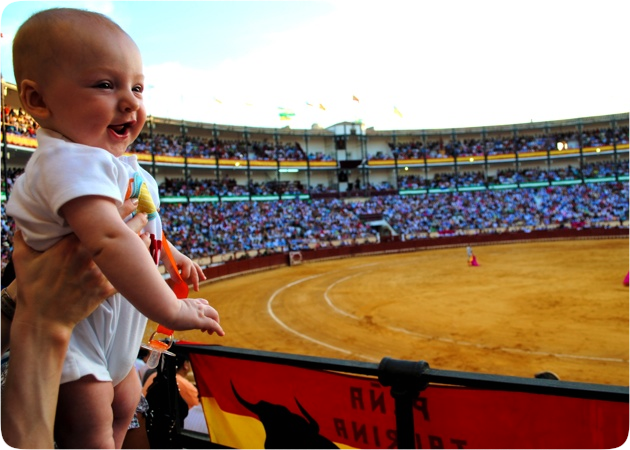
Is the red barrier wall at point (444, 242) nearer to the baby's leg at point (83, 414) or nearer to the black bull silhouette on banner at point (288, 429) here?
the black bull silhouette on banner at point (288, 429)

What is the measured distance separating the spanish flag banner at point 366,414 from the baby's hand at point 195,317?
68cm

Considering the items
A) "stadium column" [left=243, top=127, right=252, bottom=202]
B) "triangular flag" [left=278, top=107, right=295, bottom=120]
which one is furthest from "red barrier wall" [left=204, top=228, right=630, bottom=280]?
"triangular flag" [left=278, top=107, right=295, bottom=120]

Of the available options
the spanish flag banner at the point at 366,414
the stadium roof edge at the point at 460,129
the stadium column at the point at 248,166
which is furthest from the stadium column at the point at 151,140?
the spanish flag banner at the point at 366,414

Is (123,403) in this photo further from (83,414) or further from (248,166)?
(248,166)

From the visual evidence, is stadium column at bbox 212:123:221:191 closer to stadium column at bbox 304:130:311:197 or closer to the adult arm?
stadium column at bbox 304:130:311:197

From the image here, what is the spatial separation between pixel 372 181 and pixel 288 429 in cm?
5148

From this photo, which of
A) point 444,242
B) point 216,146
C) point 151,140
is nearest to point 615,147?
point 444,242

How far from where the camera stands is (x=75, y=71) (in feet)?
3.61

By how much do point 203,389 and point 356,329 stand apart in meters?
11.1

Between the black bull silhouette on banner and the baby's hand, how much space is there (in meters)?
0.83

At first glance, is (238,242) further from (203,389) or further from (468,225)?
(203,389)

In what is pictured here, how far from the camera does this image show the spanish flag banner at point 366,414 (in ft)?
4.30

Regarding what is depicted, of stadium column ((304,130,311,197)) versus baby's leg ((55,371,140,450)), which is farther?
stadium column ((304,130,311,197))

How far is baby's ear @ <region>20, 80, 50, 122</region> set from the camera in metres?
1.11
